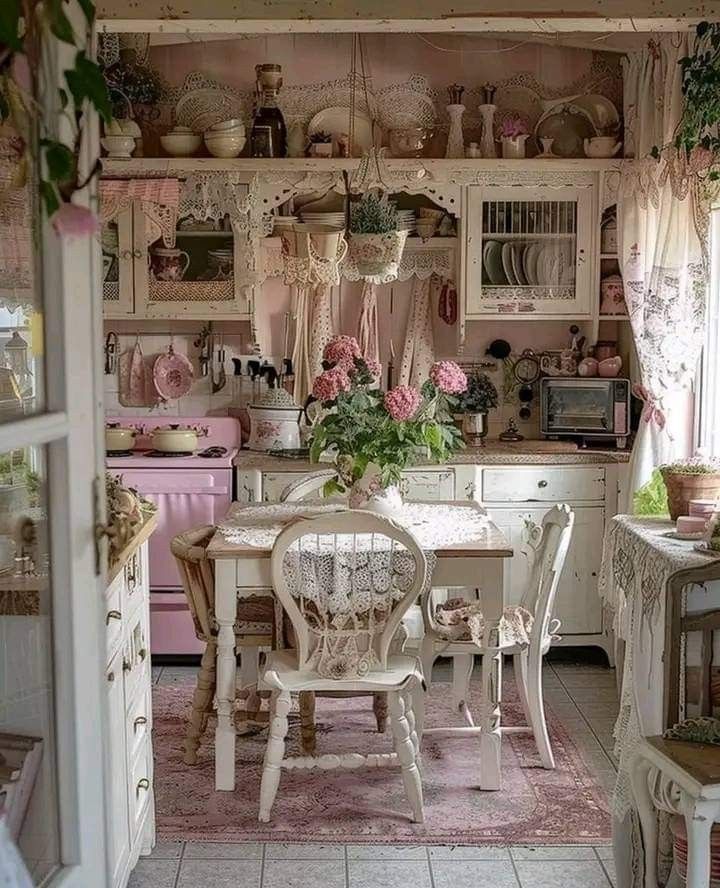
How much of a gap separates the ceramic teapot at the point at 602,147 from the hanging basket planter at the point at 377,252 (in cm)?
112

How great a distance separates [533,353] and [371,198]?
1.31 meters

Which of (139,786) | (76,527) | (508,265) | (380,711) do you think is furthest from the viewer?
(508,265)

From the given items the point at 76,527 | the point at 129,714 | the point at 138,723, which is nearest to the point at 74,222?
the point at 76,527

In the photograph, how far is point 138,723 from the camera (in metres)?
3.20

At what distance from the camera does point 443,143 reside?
17.8ft

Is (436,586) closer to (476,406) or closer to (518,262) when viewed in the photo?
(476,406)

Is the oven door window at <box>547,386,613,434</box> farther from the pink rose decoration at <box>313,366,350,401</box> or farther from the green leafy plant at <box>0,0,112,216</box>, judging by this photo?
the green leafy plant at <box>0,0,112,216</box>

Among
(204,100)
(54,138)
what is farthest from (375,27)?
(204,100)

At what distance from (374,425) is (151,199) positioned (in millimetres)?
1848

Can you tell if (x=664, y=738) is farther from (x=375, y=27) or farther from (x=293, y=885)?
(x=375, y=27)

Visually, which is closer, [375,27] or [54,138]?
[54,138]

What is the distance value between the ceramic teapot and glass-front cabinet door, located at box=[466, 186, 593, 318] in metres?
0.20

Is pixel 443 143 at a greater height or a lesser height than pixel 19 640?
greater

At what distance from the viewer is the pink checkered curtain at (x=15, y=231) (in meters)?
1.73
